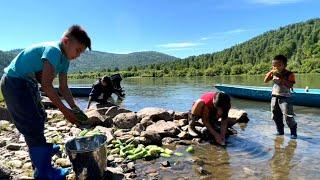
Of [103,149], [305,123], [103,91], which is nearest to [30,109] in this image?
[103,149]

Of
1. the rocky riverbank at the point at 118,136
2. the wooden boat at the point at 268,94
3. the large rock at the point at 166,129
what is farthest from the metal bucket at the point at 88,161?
Result: the wooden boat at the point at 268,94

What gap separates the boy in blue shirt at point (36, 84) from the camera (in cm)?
507

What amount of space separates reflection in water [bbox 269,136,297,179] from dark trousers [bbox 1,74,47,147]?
404cm

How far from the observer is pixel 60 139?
380 inches

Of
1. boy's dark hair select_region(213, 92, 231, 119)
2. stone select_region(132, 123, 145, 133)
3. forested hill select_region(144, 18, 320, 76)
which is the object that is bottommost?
stone select_region(132, 123, 145, 133)

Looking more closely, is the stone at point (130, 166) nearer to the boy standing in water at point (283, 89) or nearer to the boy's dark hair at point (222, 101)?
the boy's dark hair at point (222, 101)

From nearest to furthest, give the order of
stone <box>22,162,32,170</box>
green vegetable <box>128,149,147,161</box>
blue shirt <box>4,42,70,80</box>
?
blue shirt <box>4,42,70,80</box>, stone <box>22,162,32,170</box>, green vegetable <box>128,149,147,161</box>

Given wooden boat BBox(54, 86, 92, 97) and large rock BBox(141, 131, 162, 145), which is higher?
large rock BBox(141, 131, 162, 145)

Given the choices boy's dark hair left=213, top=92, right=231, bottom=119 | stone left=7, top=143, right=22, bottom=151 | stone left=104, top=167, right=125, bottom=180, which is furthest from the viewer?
boy's dark hair left=213, top=92, right=231, bottom=119

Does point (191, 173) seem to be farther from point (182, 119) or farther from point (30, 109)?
point (182, 119)

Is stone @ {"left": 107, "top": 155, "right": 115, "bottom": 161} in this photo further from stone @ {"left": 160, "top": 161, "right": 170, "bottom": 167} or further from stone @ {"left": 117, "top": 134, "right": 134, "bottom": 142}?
stone @ {"left": 117, "top": 134, "right": 134, "bottom": 142}

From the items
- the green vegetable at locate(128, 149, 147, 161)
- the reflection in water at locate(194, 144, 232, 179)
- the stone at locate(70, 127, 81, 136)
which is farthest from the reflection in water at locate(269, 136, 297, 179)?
the stone at locate(70, 127, 81, 136)

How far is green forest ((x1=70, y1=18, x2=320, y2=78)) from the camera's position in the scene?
112125 millimetres

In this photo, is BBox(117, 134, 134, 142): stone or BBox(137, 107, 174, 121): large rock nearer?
BBox(117, 134, 134, 142): stone
